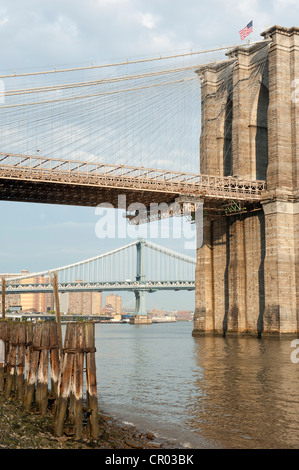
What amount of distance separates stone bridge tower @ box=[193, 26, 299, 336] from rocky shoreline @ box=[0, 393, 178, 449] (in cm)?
3022

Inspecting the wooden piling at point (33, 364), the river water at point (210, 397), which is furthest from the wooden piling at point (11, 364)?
the river water at point (210, 397)

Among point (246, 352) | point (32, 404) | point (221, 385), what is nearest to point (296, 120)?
point (246, 352)

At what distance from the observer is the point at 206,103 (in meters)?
55.3

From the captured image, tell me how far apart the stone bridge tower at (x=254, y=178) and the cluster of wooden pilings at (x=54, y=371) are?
27.5 meters

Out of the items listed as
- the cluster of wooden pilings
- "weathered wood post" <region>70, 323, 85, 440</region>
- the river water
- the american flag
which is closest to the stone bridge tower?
the american flag

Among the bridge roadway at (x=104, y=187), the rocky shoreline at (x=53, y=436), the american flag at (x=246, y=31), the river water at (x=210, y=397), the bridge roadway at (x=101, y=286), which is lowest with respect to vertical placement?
the river water at (x=210, y=397)

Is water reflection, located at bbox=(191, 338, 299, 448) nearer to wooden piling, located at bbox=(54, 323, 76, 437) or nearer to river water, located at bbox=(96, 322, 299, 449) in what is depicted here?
river water, located at bbox=(96, 322, 299, 449)

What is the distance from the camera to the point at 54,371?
15484 millimetres

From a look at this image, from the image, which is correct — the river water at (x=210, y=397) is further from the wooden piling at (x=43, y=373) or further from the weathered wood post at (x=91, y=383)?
the wooden piling at (x=43, y=373)

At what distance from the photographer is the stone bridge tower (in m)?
43.5

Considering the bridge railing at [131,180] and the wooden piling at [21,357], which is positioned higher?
the bridge railing at [131,180]

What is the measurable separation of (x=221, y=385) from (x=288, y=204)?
2568 cm

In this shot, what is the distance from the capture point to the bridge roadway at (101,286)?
118m

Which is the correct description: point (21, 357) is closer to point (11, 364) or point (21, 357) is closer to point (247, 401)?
point (11, 364)
